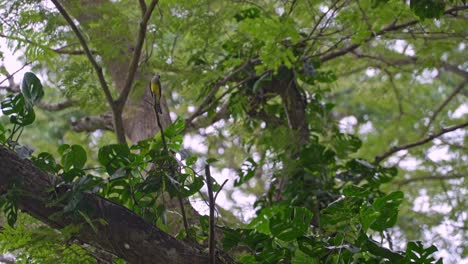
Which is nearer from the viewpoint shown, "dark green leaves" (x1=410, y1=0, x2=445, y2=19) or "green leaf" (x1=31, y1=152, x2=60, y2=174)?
"green leaf" (x1=31, y1=152, x2=60, y2=174)

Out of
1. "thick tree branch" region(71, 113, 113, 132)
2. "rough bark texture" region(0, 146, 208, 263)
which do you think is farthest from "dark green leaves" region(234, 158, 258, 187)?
"rough bark texture" region(0, 146, 208, 263)

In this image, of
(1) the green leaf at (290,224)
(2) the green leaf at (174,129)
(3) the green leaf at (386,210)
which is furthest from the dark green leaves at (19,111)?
(3) the green leaf at (386,210)

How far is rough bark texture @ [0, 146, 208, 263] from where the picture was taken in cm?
152

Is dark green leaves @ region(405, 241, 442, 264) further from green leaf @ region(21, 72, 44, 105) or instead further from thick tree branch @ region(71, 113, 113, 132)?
thick tree branch @ region(71, 113, 113, 132)

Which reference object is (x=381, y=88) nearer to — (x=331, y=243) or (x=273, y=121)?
(x=273, y=121)

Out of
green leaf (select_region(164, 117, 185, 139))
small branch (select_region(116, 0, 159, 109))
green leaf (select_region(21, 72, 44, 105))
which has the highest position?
small branch (select_region(116, 0, 159, 109))

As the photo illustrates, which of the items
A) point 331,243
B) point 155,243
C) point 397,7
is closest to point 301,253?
point 331,243

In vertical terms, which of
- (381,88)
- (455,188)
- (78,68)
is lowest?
(78,68)

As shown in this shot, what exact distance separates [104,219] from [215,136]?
162 cm

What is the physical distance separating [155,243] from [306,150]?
1.30 metres

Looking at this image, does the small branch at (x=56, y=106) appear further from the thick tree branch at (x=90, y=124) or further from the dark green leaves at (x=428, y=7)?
the dark green leaves at (x=428, y=7)

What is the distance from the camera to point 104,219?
61.2 inches

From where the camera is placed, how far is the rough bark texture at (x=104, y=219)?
4.99 feet

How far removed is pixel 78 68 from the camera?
241 cm
